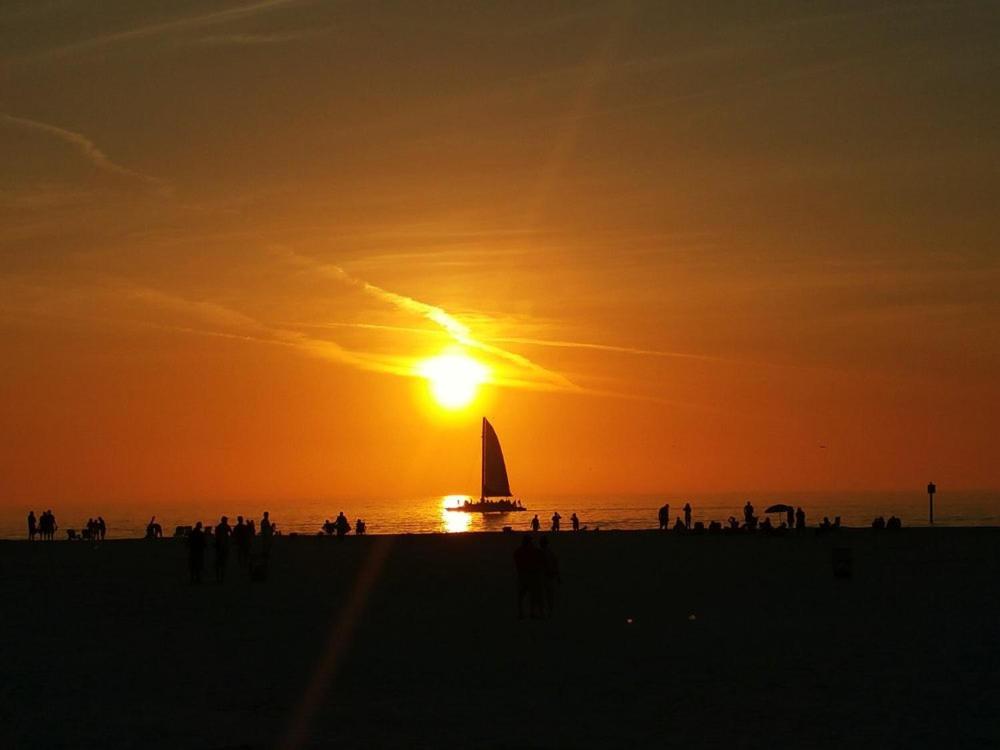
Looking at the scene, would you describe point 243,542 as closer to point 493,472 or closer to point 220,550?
point 220,550

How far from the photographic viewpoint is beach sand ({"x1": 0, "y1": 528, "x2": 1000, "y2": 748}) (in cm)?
1350

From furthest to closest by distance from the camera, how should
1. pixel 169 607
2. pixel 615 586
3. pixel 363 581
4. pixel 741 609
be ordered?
pixel 363 581 < pixel 615 586 < pixel 169 607 < pixel 741 609

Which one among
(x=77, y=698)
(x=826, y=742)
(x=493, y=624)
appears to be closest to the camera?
(x=826, y=742)

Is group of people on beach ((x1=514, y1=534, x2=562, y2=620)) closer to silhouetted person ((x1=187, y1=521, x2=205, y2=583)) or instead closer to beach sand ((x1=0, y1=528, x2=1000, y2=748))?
beach sand ((x1=0, y1=528, x2=1000, y2=748))

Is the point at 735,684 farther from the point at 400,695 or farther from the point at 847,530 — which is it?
the point at 847,530

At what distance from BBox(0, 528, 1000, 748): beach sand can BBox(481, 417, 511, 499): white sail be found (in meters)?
101

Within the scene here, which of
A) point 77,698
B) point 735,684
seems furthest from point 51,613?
point 735,684

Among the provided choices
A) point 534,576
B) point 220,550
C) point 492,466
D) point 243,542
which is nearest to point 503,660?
point 534,576

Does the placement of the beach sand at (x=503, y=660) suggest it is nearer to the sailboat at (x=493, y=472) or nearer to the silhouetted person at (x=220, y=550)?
the silhouetted person at (x=220, y=550)

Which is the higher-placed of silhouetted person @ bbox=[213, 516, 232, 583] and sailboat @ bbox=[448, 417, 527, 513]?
sailboat @ bbox=[448, 417, 527, 513]

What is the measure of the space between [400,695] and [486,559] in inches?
1119

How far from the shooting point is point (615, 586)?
3188cm

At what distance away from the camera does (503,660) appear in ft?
62.2

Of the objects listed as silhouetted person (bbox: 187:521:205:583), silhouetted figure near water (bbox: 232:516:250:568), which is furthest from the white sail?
silhouetted person (bbox: 187:521:205:583)
